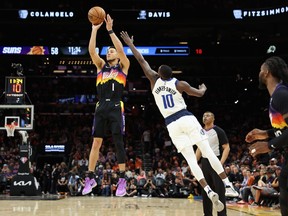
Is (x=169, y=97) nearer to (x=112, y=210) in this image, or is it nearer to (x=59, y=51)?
(x=112, y=210)

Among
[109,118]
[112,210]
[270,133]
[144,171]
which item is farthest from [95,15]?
[144,171]

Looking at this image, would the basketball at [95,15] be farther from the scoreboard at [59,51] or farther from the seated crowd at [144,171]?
the scoreboard at [59,51]

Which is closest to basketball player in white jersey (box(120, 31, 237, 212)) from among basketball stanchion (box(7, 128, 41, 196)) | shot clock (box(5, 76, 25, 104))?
shot clock (box(5, 76, 25, 104))

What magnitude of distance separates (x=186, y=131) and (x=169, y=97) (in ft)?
1.84

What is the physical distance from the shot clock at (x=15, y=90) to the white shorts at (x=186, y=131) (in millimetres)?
10714

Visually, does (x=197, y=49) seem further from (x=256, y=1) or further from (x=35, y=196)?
(x=35, y=196)

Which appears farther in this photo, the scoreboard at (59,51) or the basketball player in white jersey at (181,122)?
the scoreboard at (59,51)

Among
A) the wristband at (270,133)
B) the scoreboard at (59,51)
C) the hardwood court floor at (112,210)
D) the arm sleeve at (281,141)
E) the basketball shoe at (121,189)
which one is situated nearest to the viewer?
the arm sleeve at (281,141)

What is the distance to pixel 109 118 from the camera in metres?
7.09

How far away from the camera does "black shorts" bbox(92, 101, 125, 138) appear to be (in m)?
7.02

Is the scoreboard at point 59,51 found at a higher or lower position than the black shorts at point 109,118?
higher

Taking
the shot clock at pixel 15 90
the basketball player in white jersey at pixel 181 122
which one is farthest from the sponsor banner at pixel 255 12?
the basketball player in white jersey at pixel 181 122

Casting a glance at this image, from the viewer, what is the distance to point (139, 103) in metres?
28.6

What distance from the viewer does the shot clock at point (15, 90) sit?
16516 millimetres
